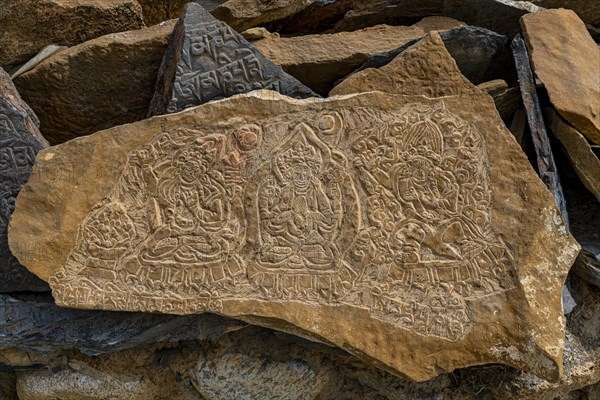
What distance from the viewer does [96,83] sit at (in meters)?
2.68

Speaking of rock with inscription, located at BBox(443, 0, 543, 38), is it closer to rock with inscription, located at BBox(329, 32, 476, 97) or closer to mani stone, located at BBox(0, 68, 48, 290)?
rock with inscription, located at BBox(329, 32, 476, 97)

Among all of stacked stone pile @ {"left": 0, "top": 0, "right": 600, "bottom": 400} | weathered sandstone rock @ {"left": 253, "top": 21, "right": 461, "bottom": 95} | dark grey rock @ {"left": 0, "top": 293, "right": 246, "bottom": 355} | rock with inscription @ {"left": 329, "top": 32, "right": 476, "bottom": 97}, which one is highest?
rock with inscription @ {"left": 329, "top": 32, "right": 476, "bottom": 97}

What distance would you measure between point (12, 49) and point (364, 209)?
1.99m

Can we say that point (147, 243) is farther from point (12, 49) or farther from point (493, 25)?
point (493, 25)

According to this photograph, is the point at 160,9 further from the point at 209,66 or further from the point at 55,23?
the point at 209,66

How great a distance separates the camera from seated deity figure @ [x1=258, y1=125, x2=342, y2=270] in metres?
2.04

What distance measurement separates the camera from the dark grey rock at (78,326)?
213cm

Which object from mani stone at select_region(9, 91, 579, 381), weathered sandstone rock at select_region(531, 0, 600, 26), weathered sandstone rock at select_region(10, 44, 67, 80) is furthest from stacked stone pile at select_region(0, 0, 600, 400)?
weathered sandstone rock at select_region(531, 0, 600, 26)

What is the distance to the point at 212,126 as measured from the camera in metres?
2.09

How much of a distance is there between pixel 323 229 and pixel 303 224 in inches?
3.0

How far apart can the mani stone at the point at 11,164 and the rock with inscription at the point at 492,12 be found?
2.20m

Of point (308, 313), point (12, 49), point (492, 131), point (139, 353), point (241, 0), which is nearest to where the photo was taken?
point (308, 313)

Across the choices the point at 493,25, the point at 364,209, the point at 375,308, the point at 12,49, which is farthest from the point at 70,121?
the point at 493,25

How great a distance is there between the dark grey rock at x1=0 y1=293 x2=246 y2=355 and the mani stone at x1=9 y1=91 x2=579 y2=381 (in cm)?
19
